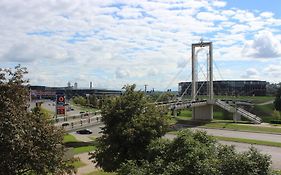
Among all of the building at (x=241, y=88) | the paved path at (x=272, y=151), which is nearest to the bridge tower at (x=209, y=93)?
the paved path at (x=272, y=151)

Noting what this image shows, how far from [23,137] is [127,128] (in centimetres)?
862

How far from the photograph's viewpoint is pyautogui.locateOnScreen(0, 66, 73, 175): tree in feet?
48.9

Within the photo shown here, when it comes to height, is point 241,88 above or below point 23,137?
above

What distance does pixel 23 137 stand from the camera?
15680 millimetres

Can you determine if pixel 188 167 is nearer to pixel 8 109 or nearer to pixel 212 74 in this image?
pixel 8 109

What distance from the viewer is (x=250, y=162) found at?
505 inches

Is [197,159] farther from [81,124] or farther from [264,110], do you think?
[264,110]

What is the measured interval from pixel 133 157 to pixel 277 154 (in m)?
23.8

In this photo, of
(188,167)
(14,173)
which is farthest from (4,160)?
(188,167)

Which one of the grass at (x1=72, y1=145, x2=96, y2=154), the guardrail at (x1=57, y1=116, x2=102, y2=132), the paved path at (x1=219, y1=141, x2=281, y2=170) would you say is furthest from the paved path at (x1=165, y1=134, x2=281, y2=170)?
the guardrail at (x1=57, y1=116, x2=102, y2=132)

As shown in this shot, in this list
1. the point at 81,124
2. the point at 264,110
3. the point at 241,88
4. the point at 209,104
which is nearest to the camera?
the point at 81,124

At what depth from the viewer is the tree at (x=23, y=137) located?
48.9 ft

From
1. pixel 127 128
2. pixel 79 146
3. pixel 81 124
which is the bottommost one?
pixel 79 146

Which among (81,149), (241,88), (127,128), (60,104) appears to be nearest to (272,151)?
(81,149)
